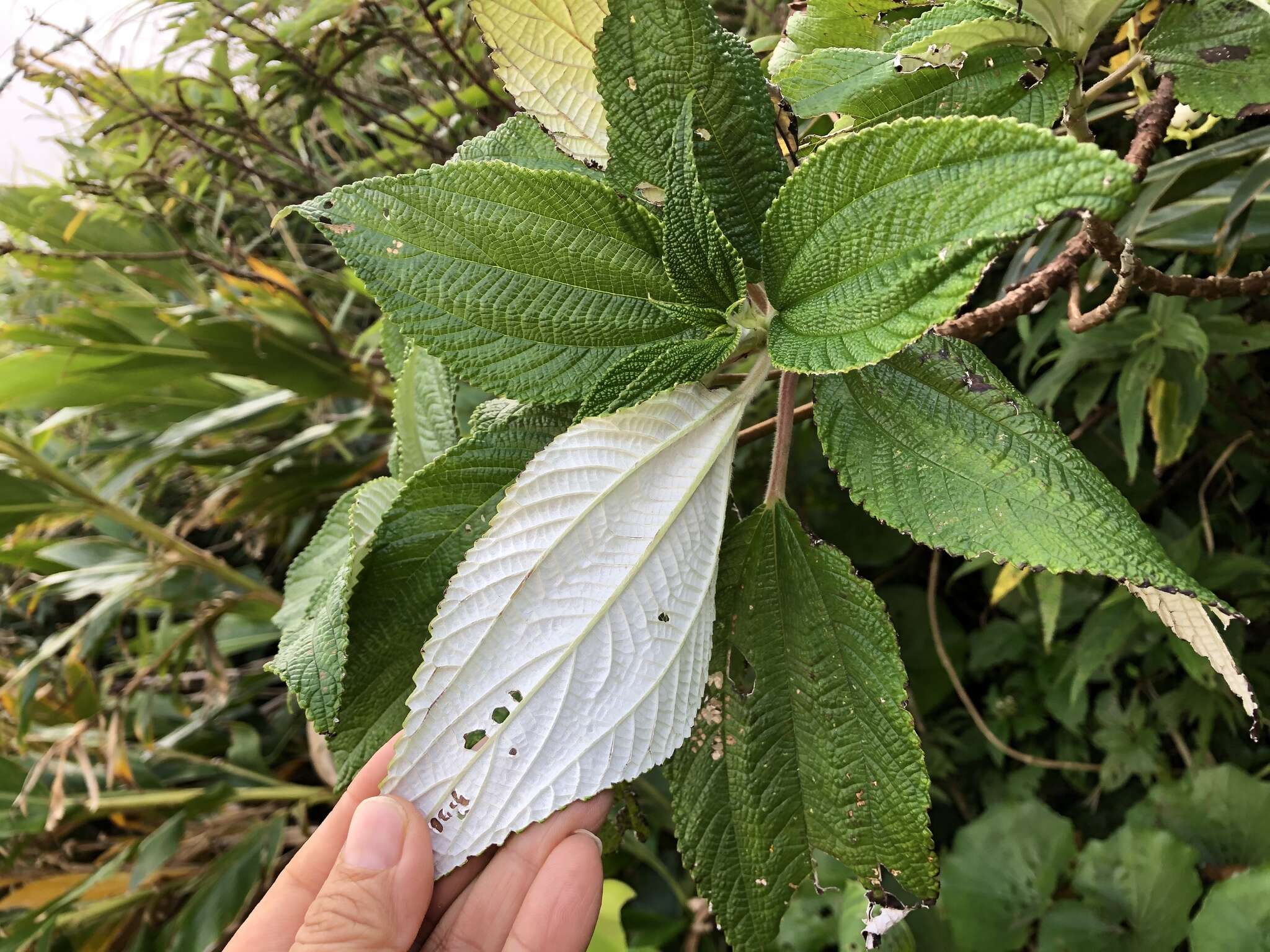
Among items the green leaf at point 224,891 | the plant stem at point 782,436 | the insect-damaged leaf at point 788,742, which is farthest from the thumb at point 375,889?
the green leaf at point 224,891

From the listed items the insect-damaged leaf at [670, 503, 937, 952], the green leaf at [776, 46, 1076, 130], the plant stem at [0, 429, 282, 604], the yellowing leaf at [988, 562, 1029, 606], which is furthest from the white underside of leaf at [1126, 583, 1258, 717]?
the plant stem at [0, 429, 282, 604]

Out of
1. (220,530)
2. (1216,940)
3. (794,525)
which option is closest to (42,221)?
(220,530)

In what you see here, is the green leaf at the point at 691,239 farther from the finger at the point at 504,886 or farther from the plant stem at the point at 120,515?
Answer: the plant stem at the point at 120,515

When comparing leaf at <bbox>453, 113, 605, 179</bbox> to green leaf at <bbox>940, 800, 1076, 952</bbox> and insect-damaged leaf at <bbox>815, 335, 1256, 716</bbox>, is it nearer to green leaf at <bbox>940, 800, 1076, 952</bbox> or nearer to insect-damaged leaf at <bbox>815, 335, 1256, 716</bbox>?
insect-damaged leaf at <bbox>815, 335, 1256, 716</bbox>

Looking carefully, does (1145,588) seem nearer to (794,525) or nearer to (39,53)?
(794,525)

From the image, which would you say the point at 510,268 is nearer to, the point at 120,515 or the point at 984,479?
the point at 984,479

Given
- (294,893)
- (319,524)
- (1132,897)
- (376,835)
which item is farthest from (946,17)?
(319,524)
